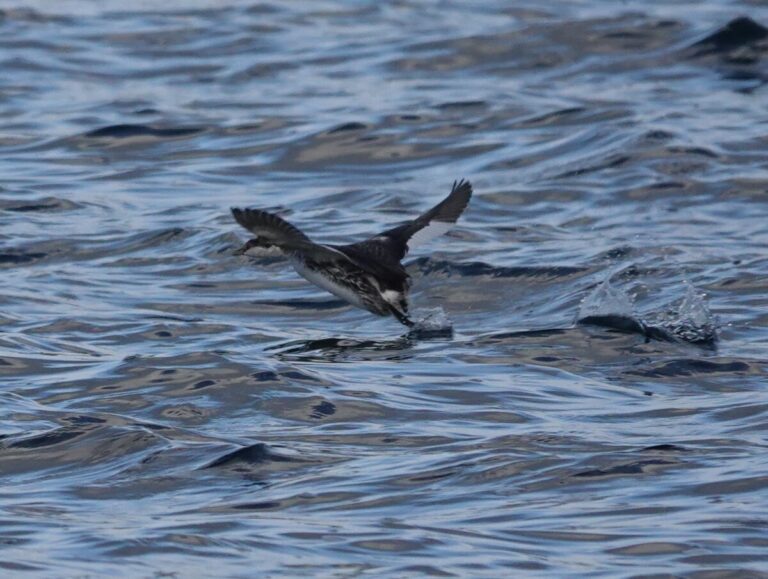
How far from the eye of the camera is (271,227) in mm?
9969

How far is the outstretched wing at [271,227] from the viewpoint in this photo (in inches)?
385

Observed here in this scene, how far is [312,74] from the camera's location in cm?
2055

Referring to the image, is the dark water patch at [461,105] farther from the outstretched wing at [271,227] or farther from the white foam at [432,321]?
the outstretched wing at [271,227]

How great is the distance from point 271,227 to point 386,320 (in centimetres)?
223

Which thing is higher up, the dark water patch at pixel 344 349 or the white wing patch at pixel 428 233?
the white wing patch at pixel 428 233

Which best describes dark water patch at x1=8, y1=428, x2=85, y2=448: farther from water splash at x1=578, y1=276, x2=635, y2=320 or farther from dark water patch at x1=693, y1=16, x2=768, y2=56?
dark water patch at x1=693, y1=16, x2=768, y2=56

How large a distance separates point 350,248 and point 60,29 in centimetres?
1301

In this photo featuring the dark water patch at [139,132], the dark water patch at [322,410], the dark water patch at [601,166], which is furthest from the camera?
the dark water patch at [139,132]

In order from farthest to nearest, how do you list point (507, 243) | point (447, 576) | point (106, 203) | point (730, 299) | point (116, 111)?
point (116, 111)
point (106, 203)
point (507, 243)
point (730, 299)
point (447, 576)

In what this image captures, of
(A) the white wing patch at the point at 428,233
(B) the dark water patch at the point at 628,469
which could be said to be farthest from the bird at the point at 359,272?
(B) the dark water patch at the point at 628,469

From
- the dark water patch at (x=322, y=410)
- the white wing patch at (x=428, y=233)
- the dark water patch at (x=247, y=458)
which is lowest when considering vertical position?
the dark water patch at (x=322, y=410)

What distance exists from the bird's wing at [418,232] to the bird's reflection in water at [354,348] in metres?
0.58

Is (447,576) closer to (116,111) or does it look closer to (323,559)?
(323,559)

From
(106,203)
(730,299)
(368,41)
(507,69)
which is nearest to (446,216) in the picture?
(730,299)
